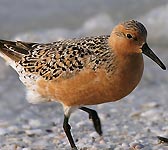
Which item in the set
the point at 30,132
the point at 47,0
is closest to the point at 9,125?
the point at 30,132

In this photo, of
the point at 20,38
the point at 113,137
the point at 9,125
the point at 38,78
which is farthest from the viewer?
the point at 20,38

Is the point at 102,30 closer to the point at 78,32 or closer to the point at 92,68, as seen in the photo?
the point at 78,32

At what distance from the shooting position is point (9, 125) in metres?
6.62

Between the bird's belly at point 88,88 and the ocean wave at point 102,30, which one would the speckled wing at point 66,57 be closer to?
the bird's belly at point 88,88

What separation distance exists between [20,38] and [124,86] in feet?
16.7

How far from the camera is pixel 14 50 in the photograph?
6.07 meters

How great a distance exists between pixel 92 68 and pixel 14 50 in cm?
114

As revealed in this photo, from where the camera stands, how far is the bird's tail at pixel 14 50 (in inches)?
236

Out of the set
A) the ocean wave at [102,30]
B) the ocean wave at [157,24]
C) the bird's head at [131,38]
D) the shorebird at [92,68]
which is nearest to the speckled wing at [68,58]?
the shorebird at [92,68]

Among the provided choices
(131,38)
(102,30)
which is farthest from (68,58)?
(102,30)

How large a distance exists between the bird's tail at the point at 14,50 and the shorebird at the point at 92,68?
286mm

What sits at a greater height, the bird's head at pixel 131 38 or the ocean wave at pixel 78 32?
the bird's head at pixel 131 38

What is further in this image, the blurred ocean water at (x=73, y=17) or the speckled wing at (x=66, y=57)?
the blurred ocean water at (x=73, y=17)

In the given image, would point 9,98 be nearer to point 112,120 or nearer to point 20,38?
point 112,120
